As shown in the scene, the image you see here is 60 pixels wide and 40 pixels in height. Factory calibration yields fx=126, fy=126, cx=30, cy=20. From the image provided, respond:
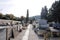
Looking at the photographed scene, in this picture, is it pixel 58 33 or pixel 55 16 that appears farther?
pixel 55 16

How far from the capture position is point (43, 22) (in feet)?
110

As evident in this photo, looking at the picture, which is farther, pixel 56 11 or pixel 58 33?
pixel 56 11

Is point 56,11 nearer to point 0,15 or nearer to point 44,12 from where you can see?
point 0,15

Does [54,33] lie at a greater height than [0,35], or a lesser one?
lesser

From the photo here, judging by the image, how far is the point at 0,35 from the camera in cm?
1028

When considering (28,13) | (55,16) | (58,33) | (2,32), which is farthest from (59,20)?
(28,13)

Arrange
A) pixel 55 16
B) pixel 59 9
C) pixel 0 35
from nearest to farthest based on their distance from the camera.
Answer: pixel 0 35, pixel 59 9, pixel 55 16

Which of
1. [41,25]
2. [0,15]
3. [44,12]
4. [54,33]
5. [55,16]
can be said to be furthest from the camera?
[44,12]

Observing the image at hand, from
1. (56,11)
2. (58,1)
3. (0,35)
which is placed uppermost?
(58,1)

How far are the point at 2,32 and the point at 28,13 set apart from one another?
81140 millimetres

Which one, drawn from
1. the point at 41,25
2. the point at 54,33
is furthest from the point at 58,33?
the point at 41,25

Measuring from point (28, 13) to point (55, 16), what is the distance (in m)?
53.2

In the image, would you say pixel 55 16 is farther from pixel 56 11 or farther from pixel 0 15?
pixel 0 15

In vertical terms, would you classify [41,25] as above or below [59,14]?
below
